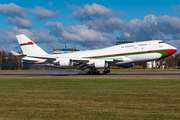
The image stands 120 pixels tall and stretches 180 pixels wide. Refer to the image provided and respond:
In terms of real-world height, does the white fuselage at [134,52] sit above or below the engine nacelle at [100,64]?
above

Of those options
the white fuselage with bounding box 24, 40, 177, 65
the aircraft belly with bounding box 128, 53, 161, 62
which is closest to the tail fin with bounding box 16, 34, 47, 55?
the white fuselage with bounding box 24, 40, 177, 65

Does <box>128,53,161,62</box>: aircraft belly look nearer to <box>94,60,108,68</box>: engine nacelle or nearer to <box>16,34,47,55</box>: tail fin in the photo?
<box>94,60,108,68</box>: engine nacelle

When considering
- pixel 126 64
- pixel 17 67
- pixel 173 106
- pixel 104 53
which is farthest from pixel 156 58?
pixel 17 67

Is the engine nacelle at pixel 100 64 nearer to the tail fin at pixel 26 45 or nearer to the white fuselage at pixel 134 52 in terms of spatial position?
the white fuselage at pixel 134 52

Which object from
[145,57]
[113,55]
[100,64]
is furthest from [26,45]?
[145,57]

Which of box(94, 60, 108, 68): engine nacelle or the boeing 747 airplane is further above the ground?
the boeing 747 airplane

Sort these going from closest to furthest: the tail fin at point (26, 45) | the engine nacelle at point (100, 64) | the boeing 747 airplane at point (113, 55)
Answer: the boeing 747 airplane at point (113, 55) < the engine nacelle at point (100, 64) < the tail fin at point (26, 45)

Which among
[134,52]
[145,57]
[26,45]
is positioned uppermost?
[26,45]

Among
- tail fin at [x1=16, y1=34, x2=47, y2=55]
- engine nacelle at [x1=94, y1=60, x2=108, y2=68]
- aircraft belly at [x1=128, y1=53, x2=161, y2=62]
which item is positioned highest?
tail fin at [x1=16, y1=34, x2=47, y2=55]

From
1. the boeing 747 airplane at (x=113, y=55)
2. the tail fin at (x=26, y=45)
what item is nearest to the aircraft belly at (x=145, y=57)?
the boeing 747 airplane at (x=113, y=55)

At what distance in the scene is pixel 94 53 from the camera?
40625 millimetres

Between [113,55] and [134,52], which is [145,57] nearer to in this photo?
[134,52]

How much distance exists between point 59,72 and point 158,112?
36529 mm

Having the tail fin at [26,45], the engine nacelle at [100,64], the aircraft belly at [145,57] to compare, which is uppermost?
the tail fin at [26,45]
